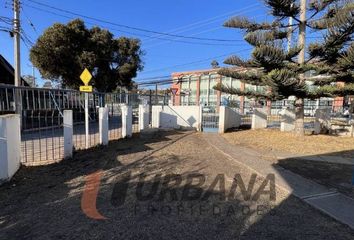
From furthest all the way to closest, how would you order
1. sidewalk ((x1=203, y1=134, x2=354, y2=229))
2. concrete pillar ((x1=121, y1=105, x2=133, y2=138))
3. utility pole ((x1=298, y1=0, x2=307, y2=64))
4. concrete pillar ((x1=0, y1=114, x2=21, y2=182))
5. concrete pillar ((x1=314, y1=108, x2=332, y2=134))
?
1. concrete pillar ((x1=314, y1=108, x2=332, y2=134))
2. utility pole ((x1=298, y1=0, x2=307, y2=64))
3. concrete pillar ((x1=121, y1=105, x2=133, y2=138))
4. concrete pillar ((x1=0, y1=114, x2=21, y2=182))
5. sidewalk ((x1=203, y1=134, x2=354, y2=229))

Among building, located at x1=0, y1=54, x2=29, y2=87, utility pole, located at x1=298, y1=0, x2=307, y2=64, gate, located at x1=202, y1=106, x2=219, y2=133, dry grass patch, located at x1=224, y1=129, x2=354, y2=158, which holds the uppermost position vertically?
utility pole, located at x1=298, y1=0, x2=307, y2=64

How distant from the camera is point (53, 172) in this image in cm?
591

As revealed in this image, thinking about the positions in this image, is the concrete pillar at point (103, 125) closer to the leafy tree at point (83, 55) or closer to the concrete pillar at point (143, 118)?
the concrete pillar at point (143, 118)

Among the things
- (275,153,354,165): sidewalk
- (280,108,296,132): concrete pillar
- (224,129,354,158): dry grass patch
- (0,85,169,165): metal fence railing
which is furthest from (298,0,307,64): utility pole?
(0,85,169,165): metal fence railing

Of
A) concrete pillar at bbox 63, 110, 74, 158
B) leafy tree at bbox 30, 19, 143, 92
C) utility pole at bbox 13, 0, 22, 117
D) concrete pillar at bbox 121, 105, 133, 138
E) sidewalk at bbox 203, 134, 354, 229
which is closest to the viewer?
sidewalk at bbox 203, 134, 354, 229

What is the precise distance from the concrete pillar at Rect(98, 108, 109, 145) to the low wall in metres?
6.39

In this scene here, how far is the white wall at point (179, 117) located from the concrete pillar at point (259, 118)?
117 inches

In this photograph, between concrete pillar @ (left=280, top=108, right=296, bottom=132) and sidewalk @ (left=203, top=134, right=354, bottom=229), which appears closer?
sidewalk @ (left=203, top=134, right=354, bottom=229)

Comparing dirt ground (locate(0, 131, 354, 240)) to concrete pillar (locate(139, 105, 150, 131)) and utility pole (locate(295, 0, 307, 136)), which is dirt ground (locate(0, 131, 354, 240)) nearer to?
concrete pillar (locate(139, 105, 150, 131))

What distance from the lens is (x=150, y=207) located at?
13.2ft

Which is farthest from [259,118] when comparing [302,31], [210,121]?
[302,31]

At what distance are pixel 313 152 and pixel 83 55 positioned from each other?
52.4 ft

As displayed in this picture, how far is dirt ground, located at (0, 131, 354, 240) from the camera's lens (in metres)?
3.33

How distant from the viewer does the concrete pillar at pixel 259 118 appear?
15.1 metres
